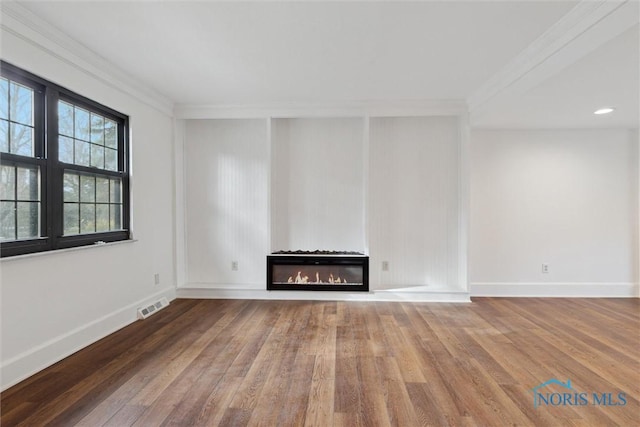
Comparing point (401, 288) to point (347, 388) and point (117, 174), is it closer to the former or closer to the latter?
point (347, 388)

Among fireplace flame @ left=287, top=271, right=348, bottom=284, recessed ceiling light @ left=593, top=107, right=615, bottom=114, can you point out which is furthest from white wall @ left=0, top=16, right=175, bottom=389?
recessed ceiling light @ left=593, top=107, right=615, bottom=114

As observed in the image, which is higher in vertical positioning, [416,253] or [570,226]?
[570,226]

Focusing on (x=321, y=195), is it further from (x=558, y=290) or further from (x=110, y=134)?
(x=558, y=290)

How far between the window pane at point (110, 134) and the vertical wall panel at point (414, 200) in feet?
9.92

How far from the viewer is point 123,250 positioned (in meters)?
3.34

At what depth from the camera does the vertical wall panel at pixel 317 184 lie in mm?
4512

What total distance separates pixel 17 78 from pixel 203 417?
2.61 meters

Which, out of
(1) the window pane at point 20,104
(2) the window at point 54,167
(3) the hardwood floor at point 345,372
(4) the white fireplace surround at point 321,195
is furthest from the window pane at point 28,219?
(4) the white fireplace surround at point 321,195

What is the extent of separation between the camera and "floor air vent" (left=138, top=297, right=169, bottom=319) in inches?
139

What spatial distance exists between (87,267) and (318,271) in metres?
2.52

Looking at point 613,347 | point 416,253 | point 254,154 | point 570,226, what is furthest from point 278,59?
point 570,226

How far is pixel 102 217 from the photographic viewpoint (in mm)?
3176

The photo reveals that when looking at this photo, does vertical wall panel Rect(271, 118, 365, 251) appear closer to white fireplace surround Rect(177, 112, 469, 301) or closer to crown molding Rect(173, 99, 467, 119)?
white fireplace surround Rect(177, 112, 469, 301)

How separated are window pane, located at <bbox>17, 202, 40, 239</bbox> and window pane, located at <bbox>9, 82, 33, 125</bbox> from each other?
606 mm
